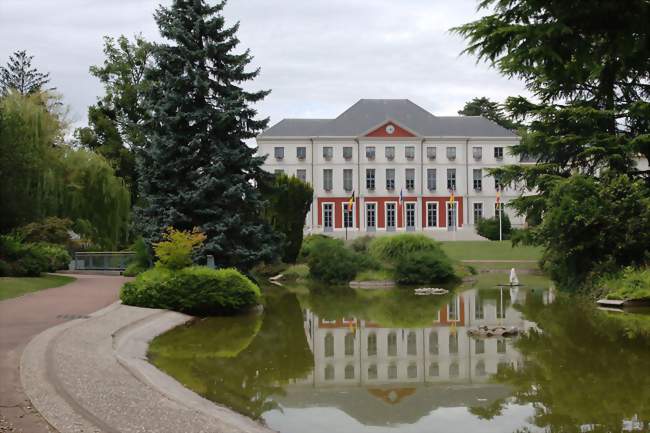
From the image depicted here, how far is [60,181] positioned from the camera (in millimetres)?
30672

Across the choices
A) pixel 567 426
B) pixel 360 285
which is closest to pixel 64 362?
pixel 567 426

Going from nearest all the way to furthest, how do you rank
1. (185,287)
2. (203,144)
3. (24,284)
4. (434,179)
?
(185,287)
(24,284)
(203,144)
(434,179)

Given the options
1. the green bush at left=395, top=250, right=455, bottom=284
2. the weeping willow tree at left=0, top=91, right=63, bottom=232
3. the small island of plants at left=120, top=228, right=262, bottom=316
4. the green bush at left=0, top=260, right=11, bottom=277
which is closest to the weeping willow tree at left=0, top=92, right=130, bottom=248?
the weeping willow tree at left=0, top=91, right=63, bottom=232

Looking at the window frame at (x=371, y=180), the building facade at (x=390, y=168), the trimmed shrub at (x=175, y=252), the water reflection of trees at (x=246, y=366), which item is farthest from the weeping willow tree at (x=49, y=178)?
the window frame at (x=371, y=180)

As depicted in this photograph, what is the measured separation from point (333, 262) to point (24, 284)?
1504cm

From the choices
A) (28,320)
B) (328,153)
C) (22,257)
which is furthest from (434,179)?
(28,320)

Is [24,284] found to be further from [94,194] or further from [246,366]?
[246,366]

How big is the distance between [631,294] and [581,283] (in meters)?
2.54

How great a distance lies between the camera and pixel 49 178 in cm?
2931

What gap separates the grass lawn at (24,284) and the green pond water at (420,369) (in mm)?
5974

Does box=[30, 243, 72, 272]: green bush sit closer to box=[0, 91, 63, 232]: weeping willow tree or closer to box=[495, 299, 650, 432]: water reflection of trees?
box=[0, 91, 63, 232]: weeping willow tree

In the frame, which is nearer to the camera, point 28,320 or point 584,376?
point 584,376

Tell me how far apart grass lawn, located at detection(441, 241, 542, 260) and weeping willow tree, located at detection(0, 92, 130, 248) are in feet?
71.8

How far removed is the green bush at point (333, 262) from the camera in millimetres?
32344
